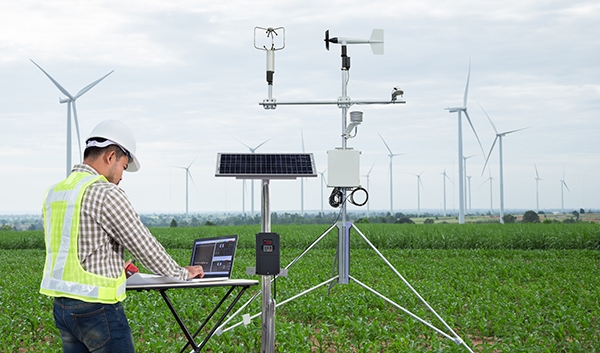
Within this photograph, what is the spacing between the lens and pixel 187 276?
3.61 metres

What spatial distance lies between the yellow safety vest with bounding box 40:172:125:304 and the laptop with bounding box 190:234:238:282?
1.11 meters

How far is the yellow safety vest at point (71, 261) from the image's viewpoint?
9.46ft

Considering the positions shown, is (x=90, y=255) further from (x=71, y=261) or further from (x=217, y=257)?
(x=217, y=257)

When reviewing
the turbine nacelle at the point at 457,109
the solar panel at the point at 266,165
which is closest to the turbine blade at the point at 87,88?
the turbine nacelle at the point at 457,109

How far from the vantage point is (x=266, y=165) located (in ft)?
15.4

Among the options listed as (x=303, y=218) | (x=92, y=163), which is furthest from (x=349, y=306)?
(x=303, y=218)

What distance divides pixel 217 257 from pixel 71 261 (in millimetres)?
1420

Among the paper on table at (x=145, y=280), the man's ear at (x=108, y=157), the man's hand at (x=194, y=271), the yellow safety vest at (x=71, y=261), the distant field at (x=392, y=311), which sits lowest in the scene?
the distant field at (x=392, y=311)

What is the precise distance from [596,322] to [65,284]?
260 inches

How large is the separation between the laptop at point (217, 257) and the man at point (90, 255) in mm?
1032

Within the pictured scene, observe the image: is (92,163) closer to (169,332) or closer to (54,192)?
(54,192)

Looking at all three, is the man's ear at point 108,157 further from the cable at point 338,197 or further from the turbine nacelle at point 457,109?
the turbine nacelle at point 457,109

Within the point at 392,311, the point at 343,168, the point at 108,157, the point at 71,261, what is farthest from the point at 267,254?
the point at 392,311

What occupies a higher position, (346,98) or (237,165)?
(346,98)
